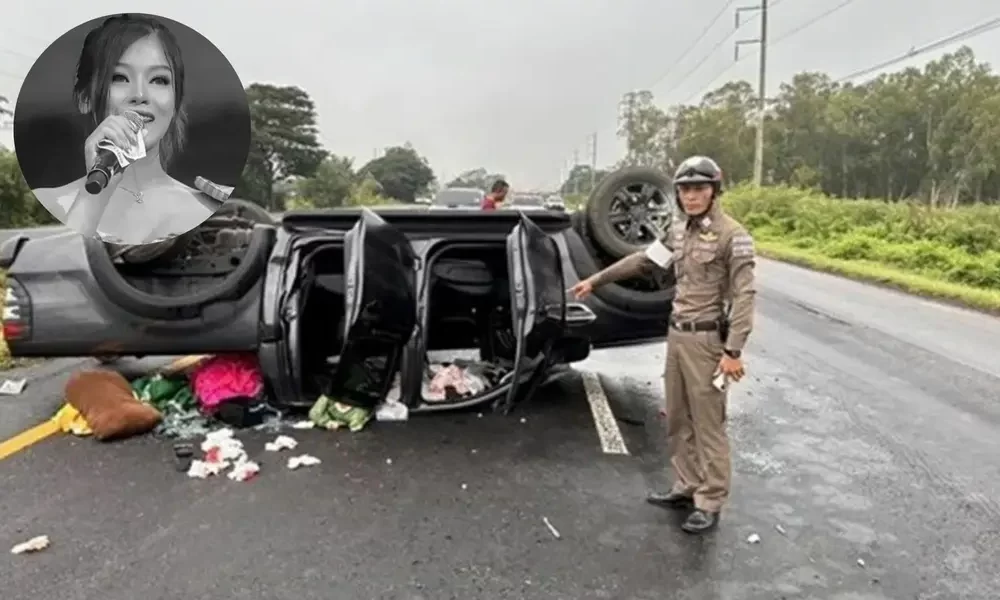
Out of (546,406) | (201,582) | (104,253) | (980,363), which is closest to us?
(201,582)

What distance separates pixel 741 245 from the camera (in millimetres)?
3879

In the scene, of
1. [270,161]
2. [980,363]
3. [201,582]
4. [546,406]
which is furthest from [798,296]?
[270,161]

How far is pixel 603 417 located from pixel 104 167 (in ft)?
11.3

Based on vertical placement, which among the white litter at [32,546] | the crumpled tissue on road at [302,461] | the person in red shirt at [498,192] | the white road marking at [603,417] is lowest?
the white road marking at [603,417]

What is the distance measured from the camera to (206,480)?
175 inches

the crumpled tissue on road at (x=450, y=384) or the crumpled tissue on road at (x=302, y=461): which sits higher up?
the crumpled tissue on road at (x=450, y=384)

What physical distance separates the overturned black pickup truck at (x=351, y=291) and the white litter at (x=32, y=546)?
6.03 feet

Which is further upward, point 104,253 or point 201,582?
point 104,253

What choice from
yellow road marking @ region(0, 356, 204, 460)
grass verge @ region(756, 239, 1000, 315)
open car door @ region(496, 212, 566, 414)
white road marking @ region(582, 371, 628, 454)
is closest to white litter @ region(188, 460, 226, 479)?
yellow road marking @ region(0, 356, 204, 460)

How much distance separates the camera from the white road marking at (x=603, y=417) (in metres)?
5.18

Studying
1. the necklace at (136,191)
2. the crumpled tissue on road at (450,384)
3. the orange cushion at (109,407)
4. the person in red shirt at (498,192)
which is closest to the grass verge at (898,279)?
the person in red shirt at (498,192)

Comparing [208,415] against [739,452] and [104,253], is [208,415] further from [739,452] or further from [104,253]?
[739,452]

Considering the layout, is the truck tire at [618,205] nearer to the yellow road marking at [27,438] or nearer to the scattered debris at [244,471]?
the scattered debris at [244,471]

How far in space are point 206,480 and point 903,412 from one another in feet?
16.0
